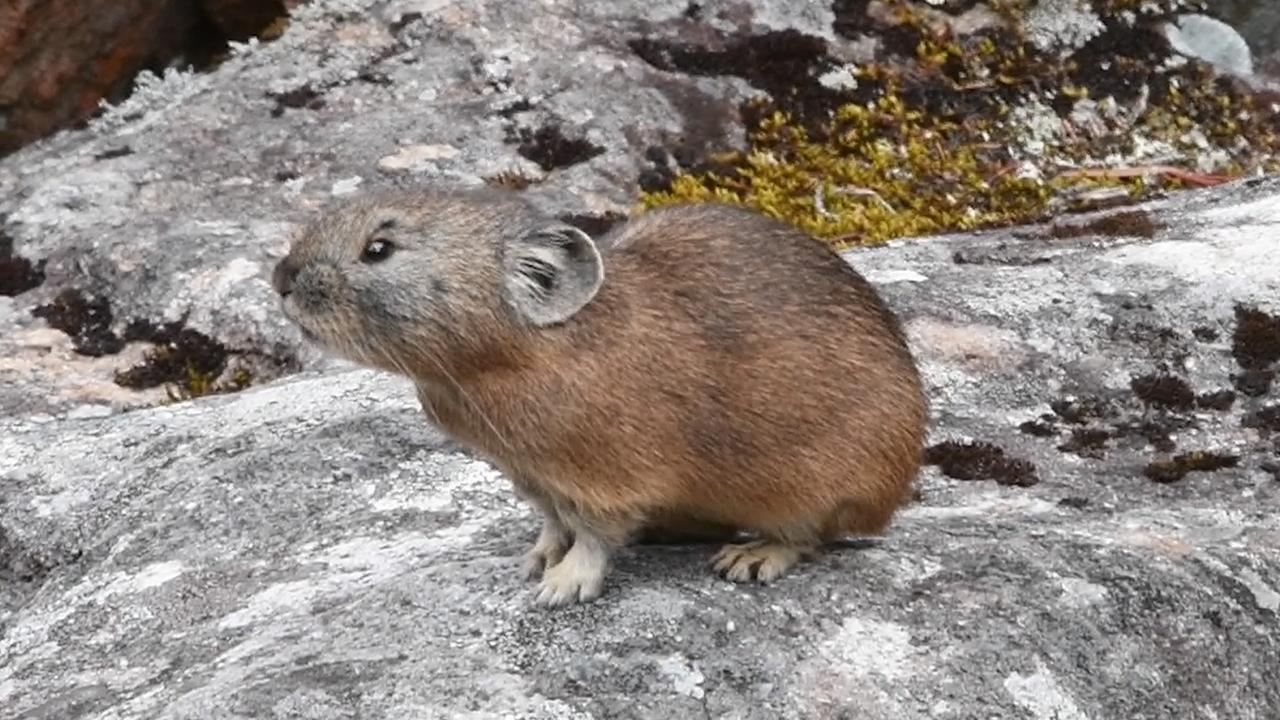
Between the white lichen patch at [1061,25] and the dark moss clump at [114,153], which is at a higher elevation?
the white lichen patch at [1061,25]

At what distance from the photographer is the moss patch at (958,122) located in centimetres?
1098

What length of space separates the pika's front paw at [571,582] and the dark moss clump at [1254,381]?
3714 millimetres

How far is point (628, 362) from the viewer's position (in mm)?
5645

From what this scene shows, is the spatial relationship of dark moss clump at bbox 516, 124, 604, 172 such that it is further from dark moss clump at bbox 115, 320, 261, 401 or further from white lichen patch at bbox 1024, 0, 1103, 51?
white lichen patch at bbox 1024, 0, 1103, 51

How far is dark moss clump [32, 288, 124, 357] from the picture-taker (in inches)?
377

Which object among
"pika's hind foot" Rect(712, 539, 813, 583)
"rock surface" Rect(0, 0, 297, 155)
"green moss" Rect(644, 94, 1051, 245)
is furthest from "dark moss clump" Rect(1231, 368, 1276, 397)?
"rock surface" Rect(0, 0, 297, 155)

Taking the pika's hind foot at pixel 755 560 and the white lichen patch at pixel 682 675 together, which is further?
the pika's hind foot at pixel 755 560

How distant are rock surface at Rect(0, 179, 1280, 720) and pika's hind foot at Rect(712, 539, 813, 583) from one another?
0.19 ft

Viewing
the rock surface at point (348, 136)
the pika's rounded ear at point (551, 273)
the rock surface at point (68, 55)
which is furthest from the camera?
the rock surface at point (68, 55)

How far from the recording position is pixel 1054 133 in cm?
1159

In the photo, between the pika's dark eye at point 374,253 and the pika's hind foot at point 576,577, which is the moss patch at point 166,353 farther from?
the pika's hind foot at point 576,577

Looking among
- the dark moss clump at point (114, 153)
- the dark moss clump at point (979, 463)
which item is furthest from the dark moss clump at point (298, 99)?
the dark moss clump at point (979, 463)

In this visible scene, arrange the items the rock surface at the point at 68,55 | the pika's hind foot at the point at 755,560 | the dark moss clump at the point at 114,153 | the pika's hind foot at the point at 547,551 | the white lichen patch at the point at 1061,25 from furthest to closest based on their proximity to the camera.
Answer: the rock surface at the point at 68,55, the white lichen patch at the point at 1061,25, the dark moss clump at the point at 114,153, the pika's hind foot at the point at 547,551, the pika's hind foot at the point at 755,560

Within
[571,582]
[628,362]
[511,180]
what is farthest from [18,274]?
[571,582]
